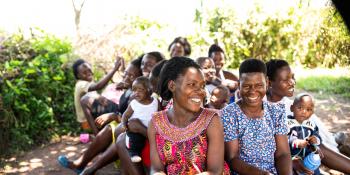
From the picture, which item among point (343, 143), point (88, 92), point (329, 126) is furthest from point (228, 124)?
point (329, 126)

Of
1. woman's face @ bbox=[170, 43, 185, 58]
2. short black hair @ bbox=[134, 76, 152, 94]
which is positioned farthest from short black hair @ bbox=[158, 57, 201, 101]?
woman's face @ bbox=[170, 43, 185, 58]

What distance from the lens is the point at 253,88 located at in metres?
2.70

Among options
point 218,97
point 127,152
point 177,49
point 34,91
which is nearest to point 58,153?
point 34,91

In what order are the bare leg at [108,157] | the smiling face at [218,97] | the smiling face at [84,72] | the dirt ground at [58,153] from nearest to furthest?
the bare leg at [108,157] → the smiling face at [218,97] → the dirt ground at [58,153] → the smiling face at [84,72]

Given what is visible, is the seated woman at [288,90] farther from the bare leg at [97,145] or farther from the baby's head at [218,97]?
the bare leg at [97,145]

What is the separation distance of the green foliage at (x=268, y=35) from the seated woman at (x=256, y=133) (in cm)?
712

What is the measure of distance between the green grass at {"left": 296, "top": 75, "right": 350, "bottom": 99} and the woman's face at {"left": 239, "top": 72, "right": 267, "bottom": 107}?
6032mm

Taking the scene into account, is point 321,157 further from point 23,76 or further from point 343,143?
point 23,76

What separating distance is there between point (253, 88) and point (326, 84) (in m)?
7.00

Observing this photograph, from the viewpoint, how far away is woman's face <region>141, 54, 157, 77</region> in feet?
14.0

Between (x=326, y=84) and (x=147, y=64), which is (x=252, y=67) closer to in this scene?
(x=147, y=64)

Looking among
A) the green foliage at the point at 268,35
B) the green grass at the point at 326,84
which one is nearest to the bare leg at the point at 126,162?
the green grass at the point at 326,84

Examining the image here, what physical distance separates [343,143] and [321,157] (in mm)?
1369

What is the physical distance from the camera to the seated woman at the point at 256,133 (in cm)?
271
